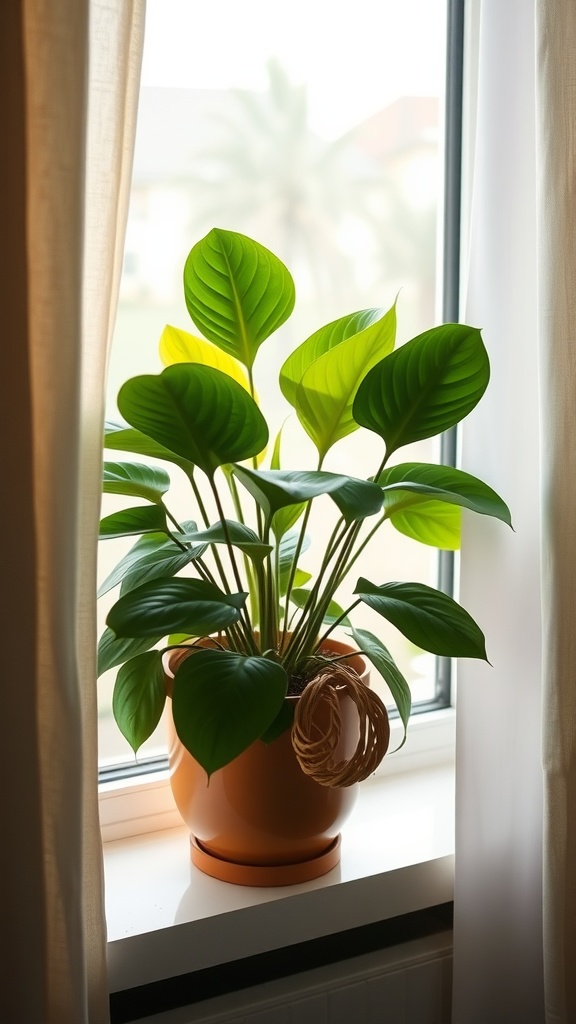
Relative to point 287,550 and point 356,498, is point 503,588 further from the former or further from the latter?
point 356,498

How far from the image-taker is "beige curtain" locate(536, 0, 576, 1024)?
945 millimetres

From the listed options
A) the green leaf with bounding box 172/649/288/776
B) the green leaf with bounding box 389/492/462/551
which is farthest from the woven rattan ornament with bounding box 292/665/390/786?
the green leaf with bounding box 389/492/462/551

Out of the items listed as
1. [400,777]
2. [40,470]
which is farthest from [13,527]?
[400,777]

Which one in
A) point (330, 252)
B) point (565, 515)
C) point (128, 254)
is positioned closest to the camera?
point (565, 515)

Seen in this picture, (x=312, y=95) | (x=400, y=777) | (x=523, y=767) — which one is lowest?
(x=400, y=777)

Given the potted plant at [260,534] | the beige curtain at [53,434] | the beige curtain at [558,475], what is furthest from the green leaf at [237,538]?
the beige curtain at [558,475]

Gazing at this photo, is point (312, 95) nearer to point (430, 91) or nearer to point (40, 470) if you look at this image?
point (430, 91)

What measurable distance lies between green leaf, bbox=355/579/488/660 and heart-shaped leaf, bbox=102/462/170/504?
239 millimetres

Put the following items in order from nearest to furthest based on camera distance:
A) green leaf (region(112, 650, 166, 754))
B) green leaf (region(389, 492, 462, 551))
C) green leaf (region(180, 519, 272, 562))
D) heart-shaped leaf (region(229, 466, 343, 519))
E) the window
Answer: heart-shaped leaf (region(229, 466, 343, 519)), green leaf (region(180, 519, 272, 562)), green leaf (region(112, 650, 166, 754)), green leaf (region(389, 492, 462, 551)), the window

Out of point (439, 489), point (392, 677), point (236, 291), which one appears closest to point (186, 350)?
point (236, 291)

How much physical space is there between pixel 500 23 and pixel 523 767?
865 mm

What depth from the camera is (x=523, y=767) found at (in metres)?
1.09

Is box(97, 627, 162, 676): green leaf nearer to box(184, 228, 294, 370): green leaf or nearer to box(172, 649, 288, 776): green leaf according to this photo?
box(172, 649, 288, 776): green leaf

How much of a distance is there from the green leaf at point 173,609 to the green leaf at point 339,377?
0.23 metres
